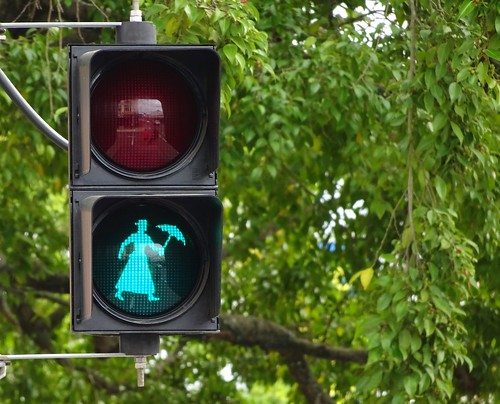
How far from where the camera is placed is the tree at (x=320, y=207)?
6516 mm

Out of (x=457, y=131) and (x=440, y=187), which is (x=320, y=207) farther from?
(x=457, y=131)

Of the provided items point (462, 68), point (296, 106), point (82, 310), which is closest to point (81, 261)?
point (82, 310)

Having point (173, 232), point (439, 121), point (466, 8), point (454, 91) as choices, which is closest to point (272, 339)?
point (439, 121)

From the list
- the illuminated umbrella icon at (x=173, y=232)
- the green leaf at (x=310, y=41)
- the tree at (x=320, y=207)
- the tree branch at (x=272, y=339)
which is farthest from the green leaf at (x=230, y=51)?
the tree branch at (x=272, y=339)

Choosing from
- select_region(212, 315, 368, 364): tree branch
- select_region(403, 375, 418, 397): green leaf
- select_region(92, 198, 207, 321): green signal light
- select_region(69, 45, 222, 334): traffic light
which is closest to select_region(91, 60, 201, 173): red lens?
select_region(69, 45, 222, 334): traffic light

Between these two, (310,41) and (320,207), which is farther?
(320,207)

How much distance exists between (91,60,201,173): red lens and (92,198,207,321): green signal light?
128 mm

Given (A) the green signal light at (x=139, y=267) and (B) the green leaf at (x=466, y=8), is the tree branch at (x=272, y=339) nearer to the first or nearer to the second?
(B) the green leaf at (x=466, y=8)

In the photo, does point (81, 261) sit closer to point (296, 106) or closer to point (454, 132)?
point (454, 132)

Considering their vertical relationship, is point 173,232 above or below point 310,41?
below

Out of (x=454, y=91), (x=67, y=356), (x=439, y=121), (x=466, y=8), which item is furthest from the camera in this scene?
(x=439, y=121)

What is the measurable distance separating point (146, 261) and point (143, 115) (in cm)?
39

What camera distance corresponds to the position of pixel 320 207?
36.2 feet

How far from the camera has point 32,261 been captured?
11.4m
